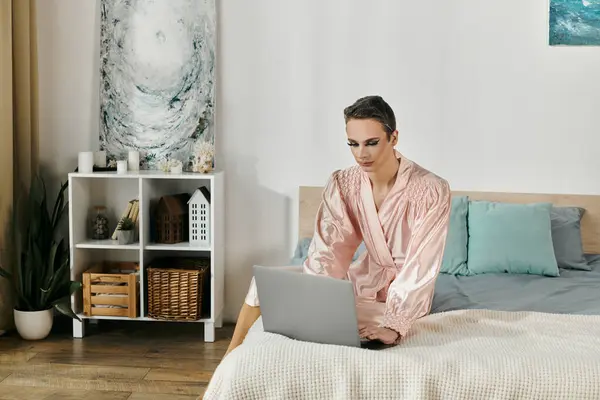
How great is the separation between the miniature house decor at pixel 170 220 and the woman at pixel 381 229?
1.45 m

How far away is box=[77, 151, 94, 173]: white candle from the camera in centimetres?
407

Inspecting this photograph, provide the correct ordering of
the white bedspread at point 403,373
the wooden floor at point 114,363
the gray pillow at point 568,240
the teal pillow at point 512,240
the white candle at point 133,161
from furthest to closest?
the white candle at point 133,161 < the gray pillow at point 568,240 < the teal pillow at point 512,240 < the wooden floor at point 114,363 < the white bedspread at point 403,373

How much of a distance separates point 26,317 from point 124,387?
0.92m

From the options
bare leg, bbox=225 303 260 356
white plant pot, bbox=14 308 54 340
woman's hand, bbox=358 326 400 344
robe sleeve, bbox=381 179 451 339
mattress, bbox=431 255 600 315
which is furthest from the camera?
white plant pot, bbox=14 308 54 340

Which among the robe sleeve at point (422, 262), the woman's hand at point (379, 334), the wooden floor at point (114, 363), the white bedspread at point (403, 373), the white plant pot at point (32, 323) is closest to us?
the white bedspread at point (403, 373)

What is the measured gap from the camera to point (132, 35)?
423 centimetres

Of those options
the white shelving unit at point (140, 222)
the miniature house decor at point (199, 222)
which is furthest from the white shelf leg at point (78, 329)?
the miniature house decor at point (199, 222)

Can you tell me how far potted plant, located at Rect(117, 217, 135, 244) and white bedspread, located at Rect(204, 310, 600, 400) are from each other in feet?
6.56

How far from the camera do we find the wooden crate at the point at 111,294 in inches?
159

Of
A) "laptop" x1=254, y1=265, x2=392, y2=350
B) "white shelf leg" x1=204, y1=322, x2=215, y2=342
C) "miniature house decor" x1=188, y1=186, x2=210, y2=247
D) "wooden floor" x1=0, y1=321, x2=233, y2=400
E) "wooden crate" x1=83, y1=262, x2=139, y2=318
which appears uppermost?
"miniature house decor" x1=188, y1=186, x2=210, y2=247

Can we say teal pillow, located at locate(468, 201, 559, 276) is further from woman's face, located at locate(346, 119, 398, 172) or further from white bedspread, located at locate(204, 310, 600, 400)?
white bedspread, located at locate(204, 310, 600, 400)

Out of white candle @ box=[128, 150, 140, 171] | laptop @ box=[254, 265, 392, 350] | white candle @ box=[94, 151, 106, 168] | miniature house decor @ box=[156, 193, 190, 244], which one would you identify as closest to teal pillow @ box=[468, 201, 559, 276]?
miniature house decor @ box=[156, 193, 190, 244]

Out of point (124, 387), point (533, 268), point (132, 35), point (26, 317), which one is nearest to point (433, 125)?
point (533, 268)

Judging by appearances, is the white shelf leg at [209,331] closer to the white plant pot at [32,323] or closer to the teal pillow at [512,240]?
the white plant pot at [32,323]
